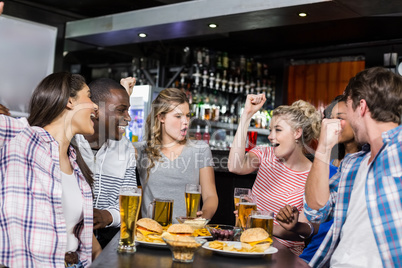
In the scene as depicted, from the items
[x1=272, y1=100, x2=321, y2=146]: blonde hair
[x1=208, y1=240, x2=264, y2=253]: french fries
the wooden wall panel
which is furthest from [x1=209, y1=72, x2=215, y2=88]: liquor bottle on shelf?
[x1=208, y1=240, x2=264, y2=253]: french fries

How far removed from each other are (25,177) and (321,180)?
1.11 m

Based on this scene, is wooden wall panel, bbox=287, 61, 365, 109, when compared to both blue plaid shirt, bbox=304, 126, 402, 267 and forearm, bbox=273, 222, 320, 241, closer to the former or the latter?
forearm, bbox=273, 222, 320, 241

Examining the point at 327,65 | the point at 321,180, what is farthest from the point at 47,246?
the point at 327,65

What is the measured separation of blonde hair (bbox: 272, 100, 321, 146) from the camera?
8.68ft

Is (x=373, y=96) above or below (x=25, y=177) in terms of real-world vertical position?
above

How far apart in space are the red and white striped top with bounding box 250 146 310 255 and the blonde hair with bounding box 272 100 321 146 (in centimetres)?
21

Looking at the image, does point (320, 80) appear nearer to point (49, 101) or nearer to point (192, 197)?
point (192, 197)

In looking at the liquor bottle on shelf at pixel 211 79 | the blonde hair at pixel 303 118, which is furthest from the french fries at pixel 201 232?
the liquor bottle on shelf at pixel 211 79

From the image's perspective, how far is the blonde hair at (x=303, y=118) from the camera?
104 inches

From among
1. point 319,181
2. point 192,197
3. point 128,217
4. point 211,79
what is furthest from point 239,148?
point 211,79

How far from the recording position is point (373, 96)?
5.57ft

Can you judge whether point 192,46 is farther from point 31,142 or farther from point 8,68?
point 31,142

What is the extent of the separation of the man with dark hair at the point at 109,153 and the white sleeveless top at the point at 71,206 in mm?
314

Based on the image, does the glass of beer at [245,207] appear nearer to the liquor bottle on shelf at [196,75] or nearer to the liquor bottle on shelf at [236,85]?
the liquor bottle on shelf at [196,75]
